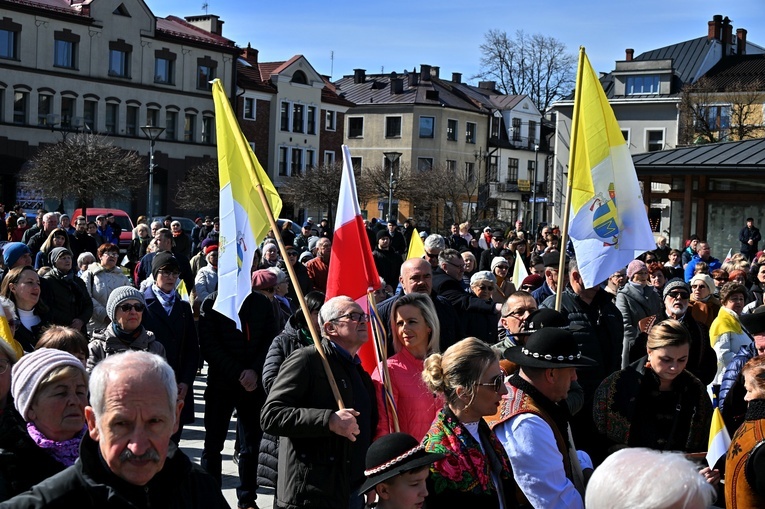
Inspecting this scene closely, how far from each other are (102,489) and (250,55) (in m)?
63.3

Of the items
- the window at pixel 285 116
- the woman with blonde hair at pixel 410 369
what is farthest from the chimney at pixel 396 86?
the woman with blonde hair at pixel 410 369

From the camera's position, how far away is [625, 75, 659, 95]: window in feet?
189

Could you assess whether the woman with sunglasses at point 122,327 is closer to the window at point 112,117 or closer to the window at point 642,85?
the window at point 112,117

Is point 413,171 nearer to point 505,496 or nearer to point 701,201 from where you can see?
point 701,201

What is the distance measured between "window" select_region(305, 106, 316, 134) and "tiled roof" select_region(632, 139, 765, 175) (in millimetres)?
40883

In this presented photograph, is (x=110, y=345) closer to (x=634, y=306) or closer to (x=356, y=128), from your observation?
(x=634, y=306)

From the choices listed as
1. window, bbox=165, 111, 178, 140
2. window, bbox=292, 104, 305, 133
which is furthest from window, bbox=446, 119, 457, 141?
window, bbox=165, 111, 178, 140

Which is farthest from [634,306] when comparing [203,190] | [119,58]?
[119,58]

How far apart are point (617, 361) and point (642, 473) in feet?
18.3

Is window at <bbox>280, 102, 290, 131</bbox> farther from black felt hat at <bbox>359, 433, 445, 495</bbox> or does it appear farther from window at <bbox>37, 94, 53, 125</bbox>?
black felt hat at <bbox>359, 433, 445, 495</bbox>

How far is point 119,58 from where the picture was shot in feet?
175

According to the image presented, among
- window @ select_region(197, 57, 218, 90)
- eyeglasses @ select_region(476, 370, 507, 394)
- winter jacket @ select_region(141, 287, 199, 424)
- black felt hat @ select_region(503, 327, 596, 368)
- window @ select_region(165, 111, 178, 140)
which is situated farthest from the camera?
window @ select_region(197, 57, 218, 90)

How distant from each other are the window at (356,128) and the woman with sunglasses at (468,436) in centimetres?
6916

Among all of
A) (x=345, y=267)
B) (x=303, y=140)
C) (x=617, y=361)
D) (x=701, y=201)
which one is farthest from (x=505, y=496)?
(x=303, y=140)
